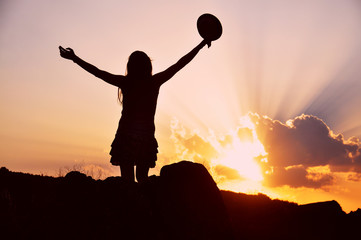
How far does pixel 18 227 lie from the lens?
4121 mm

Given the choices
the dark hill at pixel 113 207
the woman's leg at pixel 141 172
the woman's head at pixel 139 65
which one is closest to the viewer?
the dark hill at pixel 113 207

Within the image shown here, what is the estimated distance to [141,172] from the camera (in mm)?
5836

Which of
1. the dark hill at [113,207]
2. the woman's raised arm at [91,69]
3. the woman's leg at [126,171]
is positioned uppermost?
the woman's raised arm at [91,69]

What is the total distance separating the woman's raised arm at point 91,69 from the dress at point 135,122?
5.1 inches

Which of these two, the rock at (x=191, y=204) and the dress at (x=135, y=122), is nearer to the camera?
the dress at (x=135, y=122)

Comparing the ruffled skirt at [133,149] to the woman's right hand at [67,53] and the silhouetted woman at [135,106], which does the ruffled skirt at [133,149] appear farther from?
the woman's right hand at [67,53]

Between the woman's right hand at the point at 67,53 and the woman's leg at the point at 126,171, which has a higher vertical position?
the woman's right hand at the point at 67,53

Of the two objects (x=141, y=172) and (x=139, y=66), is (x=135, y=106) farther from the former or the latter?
(x=141, y=172)

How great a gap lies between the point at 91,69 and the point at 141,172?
198 cm

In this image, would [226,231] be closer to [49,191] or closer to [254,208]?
[49,191]

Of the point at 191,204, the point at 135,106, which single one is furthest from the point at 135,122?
the point at 191,204

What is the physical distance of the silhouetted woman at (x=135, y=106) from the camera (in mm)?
5484

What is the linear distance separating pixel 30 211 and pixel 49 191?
446 millimetres

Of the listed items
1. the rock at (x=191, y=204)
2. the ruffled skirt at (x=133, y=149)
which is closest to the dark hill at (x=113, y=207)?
the rock at (x=191, y=204)
